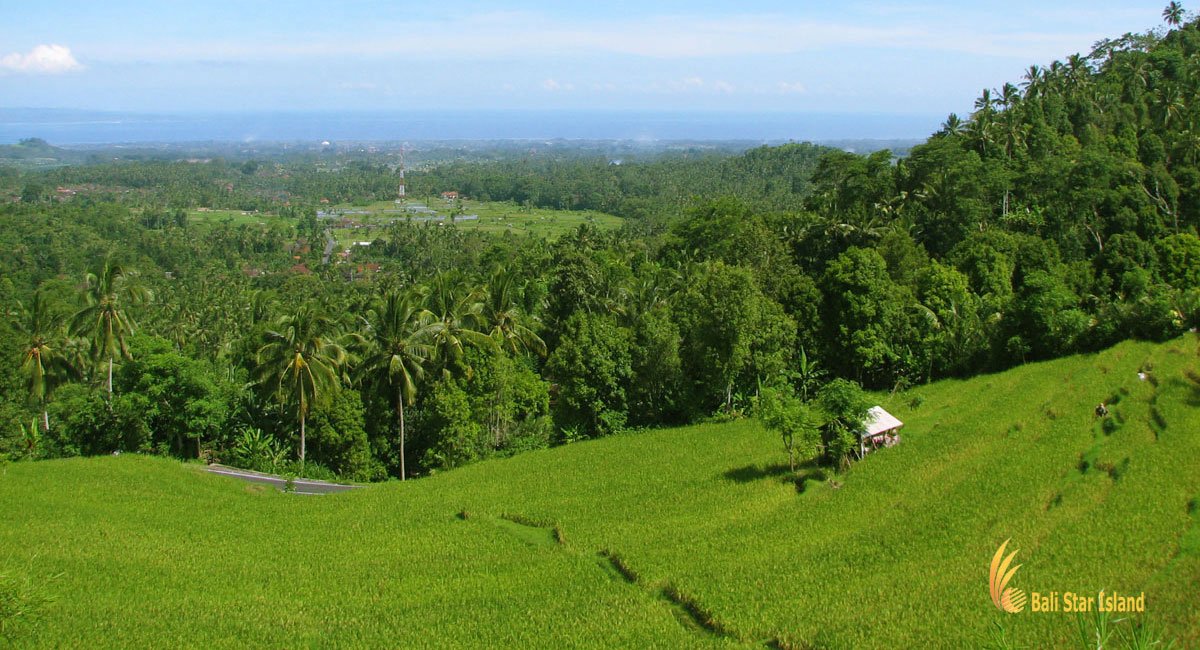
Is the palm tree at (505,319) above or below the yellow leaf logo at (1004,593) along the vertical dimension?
above

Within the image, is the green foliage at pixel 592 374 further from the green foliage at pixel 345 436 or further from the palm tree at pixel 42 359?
the palm tree at pixel 42 359

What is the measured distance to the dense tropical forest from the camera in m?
29.8

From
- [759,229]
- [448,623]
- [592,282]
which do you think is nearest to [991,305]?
[759,229]

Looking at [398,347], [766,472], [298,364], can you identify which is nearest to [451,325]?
[398,347]

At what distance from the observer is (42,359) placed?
109 ft

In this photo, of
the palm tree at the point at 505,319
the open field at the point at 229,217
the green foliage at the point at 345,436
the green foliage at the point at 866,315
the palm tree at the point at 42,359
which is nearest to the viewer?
the green foliage at the point at 345,436

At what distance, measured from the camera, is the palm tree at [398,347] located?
28.4 meters

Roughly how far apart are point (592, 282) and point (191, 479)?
1959 centimetres

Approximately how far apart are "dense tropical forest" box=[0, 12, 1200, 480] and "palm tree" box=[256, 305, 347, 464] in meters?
0.08

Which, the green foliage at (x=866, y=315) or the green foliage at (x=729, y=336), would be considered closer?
the green foliage at (x=729, y=336)

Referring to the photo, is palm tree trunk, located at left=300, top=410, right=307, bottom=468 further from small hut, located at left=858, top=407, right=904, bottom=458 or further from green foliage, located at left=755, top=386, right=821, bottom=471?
small hut, located at left=858, top=407, right=904, bottom=458

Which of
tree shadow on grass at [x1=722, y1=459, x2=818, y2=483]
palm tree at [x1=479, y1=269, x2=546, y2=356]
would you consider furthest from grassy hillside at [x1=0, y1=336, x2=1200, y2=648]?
palm tree at [x1=479, y1=269, x2=546, y2=356]

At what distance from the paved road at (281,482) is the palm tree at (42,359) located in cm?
958

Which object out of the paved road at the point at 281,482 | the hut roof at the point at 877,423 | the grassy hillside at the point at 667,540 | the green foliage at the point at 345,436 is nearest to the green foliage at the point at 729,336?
the grassy hillside at the point at 667,540
